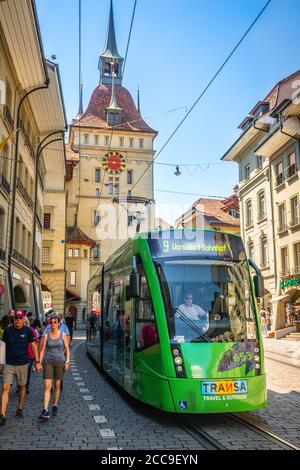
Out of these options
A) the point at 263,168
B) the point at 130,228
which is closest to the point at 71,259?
the point at 130,228

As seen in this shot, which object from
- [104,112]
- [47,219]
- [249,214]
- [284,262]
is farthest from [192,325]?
[104,112]

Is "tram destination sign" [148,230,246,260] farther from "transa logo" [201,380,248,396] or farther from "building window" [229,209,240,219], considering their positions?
"building window" [229,209,240,219]

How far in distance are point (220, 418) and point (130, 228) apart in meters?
59.7

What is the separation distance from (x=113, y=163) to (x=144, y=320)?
204 feet

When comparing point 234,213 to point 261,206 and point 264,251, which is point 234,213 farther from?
point 264,251

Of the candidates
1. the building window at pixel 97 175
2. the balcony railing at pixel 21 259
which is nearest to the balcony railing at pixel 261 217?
the balcony railing at pixel 21 259

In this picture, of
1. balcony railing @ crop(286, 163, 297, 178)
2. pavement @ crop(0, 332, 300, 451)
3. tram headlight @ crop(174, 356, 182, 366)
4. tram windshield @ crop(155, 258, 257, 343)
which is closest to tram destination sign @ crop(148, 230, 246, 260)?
tram windshield @ crop(155, 258, 257, 343)

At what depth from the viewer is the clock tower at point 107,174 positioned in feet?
222

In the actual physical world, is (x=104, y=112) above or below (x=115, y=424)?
above

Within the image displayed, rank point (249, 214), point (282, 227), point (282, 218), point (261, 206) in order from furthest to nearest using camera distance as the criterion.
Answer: point (249, 214)
point (261, 206)
point (282, 218)
point (282, 227)

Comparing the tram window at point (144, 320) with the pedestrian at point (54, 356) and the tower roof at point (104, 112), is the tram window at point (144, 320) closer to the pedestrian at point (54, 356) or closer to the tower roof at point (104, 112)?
the pedestrian at point (54, 356)

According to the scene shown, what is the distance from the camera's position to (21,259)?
26.5 meters

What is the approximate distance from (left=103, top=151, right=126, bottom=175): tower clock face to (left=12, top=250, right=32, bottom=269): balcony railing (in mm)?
41365
